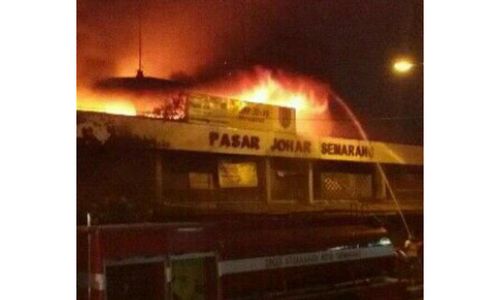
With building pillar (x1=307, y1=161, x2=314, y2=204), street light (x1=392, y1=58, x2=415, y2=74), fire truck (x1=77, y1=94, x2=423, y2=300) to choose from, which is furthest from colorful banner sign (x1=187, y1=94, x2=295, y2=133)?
street light (x1=392, y1=58, x2=415, y2=74)

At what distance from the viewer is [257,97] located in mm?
1620

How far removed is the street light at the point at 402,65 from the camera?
1647mm

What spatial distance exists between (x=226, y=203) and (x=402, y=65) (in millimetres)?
474

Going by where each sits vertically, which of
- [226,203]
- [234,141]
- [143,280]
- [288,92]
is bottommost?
[143,280]

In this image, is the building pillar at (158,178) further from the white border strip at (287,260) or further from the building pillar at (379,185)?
the building pillar at (379,185)

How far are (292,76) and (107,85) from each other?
0.39 meters

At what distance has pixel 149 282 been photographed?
160 cm

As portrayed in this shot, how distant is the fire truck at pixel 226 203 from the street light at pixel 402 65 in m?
0.16

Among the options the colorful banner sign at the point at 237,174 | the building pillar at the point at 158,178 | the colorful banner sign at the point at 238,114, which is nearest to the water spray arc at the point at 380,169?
the colorful banner sign at the point at 238,114

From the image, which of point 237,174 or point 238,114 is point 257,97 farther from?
point 237,174

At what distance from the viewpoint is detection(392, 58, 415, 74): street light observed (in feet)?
5.41

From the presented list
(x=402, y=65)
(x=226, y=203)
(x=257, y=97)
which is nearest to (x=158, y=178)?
(x=226, y=203)

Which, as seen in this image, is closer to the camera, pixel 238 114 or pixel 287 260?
pixel 238 114
